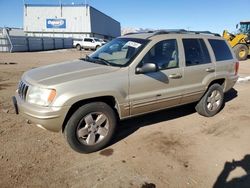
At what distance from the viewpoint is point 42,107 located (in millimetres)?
3725

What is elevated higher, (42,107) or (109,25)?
(109,25)

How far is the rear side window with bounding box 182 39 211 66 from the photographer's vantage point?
17.0ft

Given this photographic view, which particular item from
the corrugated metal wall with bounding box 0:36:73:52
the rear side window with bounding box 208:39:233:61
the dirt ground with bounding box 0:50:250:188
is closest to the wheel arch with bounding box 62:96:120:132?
the dirt ground with bounding box 0:50:250:188

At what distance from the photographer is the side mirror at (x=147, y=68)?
4.25m

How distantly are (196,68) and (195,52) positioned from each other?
351 mm

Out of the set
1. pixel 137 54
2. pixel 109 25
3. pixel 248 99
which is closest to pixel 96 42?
pixel 248 99

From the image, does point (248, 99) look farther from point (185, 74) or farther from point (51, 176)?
point (51, 176)

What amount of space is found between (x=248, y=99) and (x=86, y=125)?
17.9ft

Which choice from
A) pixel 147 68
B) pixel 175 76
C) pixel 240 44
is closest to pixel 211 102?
pixel 175 76

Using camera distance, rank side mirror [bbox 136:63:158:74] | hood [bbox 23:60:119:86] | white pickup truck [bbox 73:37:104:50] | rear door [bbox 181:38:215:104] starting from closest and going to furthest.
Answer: hood [bbox 23:60:119:86] → side mirror [bbox 136:63:158:74] → rear door [bbox 181:38:215:104] → white pickup truck [bbox 73:37:104:50]

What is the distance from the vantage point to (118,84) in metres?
4.19

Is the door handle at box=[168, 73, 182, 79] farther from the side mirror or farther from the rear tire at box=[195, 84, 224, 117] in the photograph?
the rear tire at box=[195, 84, 224, 117]

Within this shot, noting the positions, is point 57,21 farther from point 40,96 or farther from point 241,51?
point 40,96

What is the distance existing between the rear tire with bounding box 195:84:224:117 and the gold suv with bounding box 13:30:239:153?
2 cm
